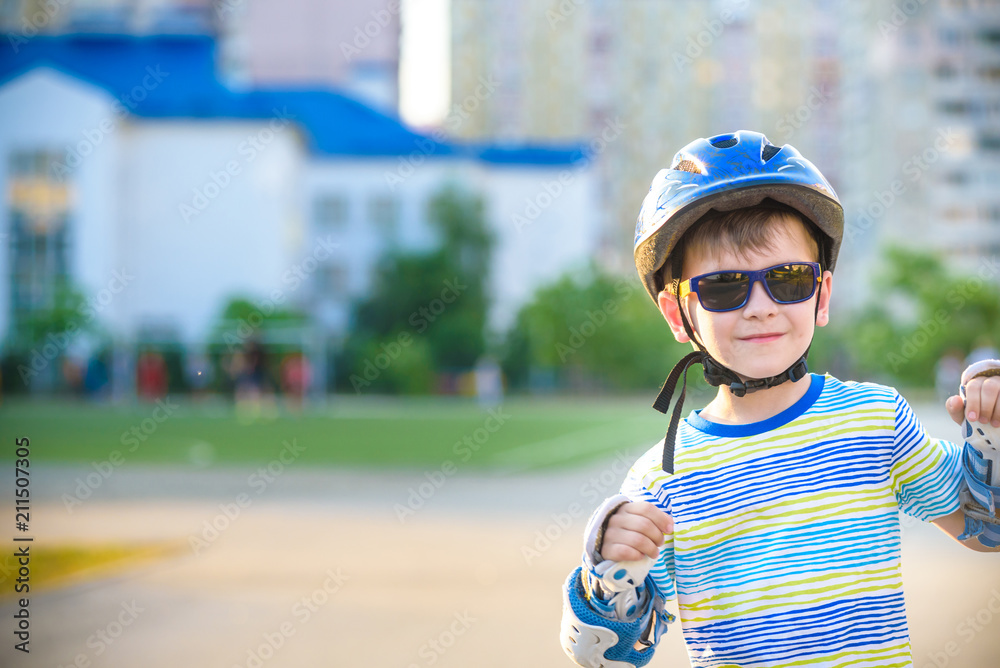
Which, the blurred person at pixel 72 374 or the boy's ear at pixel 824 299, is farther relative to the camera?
the blurred person at pixel 72 374

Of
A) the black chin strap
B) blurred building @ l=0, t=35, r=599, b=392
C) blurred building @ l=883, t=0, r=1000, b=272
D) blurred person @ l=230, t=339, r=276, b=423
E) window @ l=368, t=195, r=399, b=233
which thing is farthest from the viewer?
blurred building @ l=883, t=0, r=1000, b=272

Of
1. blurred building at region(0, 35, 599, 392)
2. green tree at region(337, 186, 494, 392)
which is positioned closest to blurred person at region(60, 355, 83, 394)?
blurred building at region(0, 35, 599, 392)

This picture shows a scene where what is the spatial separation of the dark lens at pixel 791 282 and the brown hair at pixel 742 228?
0.07 meters

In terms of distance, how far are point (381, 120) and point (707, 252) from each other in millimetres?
61471

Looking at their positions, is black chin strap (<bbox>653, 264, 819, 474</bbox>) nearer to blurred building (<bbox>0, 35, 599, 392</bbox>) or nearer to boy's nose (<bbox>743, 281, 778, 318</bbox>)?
boy's nose (<bbox>743, 281, 778, 318</bbox>)

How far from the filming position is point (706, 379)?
220 centimetres

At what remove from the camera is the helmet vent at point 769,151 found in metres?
2.25

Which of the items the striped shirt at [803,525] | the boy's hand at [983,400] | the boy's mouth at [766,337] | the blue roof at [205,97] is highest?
the blue roof at [205,97]

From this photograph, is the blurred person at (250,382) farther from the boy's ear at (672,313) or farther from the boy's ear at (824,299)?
the boy's ear at (824,299)


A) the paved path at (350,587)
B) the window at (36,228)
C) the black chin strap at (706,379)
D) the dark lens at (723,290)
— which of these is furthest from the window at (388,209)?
the dark lens at (723,290)

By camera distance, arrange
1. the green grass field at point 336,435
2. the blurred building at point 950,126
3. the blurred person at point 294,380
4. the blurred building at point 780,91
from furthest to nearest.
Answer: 1. the blurred building at point 780,91
2. the blurred building at point 950,126
3. the blurred person at point 294,380
4. the green grass field at point 336,435

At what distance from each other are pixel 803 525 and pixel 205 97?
51.9 m

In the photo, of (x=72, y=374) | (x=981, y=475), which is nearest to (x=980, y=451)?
(x=981, y=475)

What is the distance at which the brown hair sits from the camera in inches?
84.7
